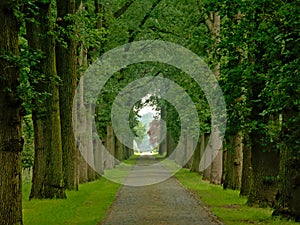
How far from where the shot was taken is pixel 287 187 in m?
15.9

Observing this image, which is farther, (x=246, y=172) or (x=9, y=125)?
(x=246, y=172)

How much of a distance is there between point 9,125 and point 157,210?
300 inches

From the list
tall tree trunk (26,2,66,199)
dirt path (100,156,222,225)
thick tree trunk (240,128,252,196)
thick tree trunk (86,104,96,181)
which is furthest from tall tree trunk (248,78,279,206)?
thick tree trunk (86,104,96,181)

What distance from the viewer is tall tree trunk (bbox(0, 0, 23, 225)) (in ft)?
40.5

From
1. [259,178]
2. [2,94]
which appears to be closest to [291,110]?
[259,178]

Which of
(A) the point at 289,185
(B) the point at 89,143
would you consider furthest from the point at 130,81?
(A) the point at 289,185

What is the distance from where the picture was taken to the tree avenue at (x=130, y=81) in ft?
41.1

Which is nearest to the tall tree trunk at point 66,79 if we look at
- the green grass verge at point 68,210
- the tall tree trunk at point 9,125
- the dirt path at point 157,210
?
the green grass verge at point 68,210

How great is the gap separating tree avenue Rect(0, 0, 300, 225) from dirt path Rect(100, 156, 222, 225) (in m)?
2.14

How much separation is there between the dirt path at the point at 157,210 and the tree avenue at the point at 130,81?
2141 mm

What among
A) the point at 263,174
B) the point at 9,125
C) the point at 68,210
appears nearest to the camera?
the point at 9,125

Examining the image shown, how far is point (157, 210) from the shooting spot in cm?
1872

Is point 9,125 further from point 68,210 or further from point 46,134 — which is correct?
point 46,134

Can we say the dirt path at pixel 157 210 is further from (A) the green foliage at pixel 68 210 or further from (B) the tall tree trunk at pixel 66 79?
(B) the tall tree trunk at pixel 66 79
